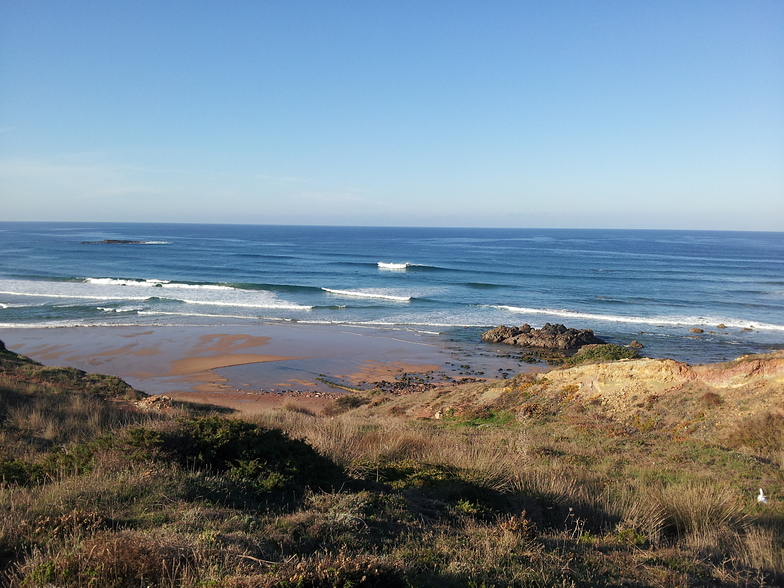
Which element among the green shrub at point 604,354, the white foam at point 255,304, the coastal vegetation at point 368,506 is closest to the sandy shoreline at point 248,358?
the green shrub at point 604,354

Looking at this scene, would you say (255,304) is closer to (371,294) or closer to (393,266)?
(371,294)

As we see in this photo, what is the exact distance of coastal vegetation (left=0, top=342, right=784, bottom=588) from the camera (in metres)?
3.69

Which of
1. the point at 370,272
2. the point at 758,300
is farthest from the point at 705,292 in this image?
the point at 370,272

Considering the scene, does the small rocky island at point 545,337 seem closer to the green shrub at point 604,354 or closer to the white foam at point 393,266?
the green shrub at point 604,354

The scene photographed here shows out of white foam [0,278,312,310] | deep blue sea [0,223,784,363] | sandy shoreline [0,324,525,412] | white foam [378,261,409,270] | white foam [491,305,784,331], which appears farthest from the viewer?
white foam [378,261,409,270]

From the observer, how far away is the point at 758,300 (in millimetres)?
44688

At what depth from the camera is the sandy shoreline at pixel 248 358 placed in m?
21.7

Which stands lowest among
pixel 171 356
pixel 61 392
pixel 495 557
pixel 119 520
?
pixel 171 356

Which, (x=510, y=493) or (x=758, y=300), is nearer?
(x=510, y=493)

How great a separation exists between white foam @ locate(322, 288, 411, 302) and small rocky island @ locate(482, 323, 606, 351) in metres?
13.8

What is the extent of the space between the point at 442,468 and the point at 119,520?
4.22m

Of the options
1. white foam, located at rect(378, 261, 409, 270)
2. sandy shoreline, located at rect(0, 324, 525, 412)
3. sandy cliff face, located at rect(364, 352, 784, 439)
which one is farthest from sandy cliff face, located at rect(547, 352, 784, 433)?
white foam, located at rect(378, 261, 409, 270)

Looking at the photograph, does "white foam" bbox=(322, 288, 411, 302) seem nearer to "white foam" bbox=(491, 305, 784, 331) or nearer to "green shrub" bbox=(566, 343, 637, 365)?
"white foam" bbox=(491, 305, 784, 331)

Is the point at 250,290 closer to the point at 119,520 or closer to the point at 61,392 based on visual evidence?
the point at 61,392
